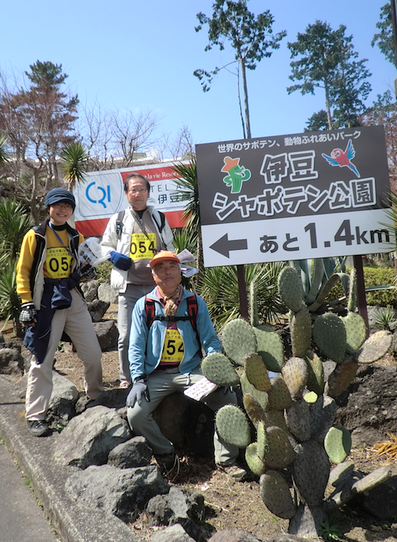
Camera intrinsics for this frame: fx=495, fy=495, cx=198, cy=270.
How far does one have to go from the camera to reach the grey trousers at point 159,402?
3023 millimetres

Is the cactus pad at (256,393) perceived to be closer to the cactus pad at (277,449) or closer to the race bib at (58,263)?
the cactus pad at (277,449)

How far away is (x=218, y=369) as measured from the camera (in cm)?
268

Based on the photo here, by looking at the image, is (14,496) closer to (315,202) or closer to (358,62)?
(315,202)

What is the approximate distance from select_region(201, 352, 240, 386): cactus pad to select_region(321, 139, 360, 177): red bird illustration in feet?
9.55

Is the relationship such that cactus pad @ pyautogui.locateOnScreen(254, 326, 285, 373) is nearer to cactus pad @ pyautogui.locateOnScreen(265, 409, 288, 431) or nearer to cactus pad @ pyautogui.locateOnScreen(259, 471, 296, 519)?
cactus pad @ pyautogui.locateOnScreen(265, 409, 288, 431)

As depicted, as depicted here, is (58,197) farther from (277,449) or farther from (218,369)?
(277,449)

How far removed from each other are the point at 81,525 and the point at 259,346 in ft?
4.07

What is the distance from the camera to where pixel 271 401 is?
239 centimetres

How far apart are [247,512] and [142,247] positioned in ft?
7.42

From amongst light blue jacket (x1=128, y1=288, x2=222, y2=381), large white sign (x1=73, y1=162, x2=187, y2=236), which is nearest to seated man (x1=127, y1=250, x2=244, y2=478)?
light blue jacket (x1=128, y1=288, x2=222, y2=381)

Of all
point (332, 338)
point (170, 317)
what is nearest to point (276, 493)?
point (332, 338)

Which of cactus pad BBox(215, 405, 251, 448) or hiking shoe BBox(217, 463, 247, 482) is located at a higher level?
cactus pad BBox(215, 405, 251, 448)

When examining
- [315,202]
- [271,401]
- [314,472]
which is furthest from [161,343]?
[315,202]

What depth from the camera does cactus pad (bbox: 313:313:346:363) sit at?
250 centimetres
